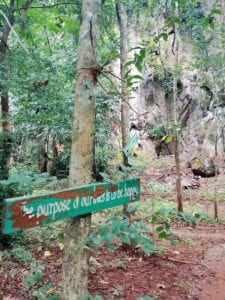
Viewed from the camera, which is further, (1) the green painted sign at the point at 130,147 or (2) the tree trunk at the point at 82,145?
(1) the green painted sign at the point at 130,147

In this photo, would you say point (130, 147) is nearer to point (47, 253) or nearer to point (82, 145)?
point (82, 145)

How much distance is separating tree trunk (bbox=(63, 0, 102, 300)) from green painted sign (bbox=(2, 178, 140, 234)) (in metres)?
0.12

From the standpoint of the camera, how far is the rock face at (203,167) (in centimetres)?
1386

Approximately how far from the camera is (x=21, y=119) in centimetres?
628

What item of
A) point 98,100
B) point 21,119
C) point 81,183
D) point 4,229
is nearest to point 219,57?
point 98,100

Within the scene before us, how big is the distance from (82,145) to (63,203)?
1.45 feet

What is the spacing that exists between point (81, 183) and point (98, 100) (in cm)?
773

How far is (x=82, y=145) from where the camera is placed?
2.38 metres

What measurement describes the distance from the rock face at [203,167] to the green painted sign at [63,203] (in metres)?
11.7

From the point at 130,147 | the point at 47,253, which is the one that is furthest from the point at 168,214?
the point at 47,253

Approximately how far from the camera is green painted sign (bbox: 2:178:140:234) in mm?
1906

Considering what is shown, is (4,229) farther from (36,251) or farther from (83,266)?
(36,251)

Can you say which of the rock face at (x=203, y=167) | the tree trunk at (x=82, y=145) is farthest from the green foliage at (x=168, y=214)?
the rock face at (x=203, y=167)

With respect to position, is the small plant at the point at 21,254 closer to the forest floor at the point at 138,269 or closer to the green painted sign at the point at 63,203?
the forest floor at the point at 138,269
